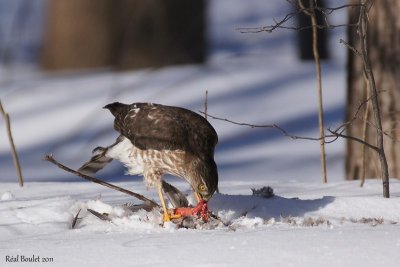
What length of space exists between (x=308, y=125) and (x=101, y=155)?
16.3 feet

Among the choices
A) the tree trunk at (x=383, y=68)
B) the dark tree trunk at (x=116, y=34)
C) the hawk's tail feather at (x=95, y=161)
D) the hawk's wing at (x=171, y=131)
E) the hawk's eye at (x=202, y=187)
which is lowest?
the hawk's eye at (x=202, y=187)

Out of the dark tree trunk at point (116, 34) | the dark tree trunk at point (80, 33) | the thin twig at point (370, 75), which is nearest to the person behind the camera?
the thin twig at point (370, 75)

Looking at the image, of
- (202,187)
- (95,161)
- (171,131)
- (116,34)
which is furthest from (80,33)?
(202,187)

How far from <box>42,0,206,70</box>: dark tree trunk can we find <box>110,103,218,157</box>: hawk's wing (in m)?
8.69

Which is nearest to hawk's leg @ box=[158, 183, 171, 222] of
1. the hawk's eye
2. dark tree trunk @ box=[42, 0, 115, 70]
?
the hawk's eye

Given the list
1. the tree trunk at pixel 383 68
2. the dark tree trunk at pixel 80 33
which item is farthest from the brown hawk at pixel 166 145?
the dark tree trunk at pixel 80 33

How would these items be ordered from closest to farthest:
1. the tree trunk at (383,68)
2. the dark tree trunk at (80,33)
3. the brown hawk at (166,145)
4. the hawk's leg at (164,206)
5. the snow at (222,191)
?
the snow at (222,191) < the hawk's leg at (164,206) < the brown hawk at (166,145) < the tree trunk at (383,68) < the dark tree trunk at (80,33)

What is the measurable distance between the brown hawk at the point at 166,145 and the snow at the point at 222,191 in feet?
0.62

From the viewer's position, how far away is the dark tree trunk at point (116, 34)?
15156 millimetres

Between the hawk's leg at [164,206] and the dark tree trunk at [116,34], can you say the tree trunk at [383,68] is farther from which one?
the dark tree trunk at [116,34]

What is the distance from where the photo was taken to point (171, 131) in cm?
570

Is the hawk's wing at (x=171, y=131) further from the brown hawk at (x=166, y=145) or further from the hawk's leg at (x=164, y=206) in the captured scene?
the hawk's leg at (x=164, y=206)

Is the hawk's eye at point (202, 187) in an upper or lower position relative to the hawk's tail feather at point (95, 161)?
lower

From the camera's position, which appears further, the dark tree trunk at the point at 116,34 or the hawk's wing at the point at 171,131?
the dark tree trunk at the point at 116,34
